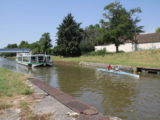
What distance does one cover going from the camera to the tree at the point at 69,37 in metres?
52.5

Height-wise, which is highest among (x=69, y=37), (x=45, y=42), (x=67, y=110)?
(x=45, y=42)

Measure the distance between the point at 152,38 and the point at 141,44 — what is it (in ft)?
10.6

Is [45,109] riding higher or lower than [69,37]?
lower

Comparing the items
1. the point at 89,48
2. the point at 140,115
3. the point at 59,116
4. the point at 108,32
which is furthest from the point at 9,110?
the point at 89,48

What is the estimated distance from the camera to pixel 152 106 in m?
9.00

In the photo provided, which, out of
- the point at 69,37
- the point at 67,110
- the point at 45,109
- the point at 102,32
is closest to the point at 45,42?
the point at 69,37

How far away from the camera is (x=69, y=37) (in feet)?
179

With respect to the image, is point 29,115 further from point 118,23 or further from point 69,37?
point 69,37

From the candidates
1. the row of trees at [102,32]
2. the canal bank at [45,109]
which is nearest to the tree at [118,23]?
the row of trees at [102,32]

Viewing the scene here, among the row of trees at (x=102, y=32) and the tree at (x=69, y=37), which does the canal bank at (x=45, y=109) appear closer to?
the row of trees at (x=102, y=32)

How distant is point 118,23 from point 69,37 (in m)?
17.3

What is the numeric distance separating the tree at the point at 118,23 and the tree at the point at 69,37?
1165cm

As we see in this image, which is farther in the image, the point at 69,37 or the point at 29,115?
the point at 69,37

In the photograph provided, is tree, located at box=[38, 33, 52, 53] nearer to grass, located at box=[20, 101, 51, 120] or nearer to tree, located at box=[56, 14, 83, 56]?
tree, located at box=[56, 14, 83, 56]
